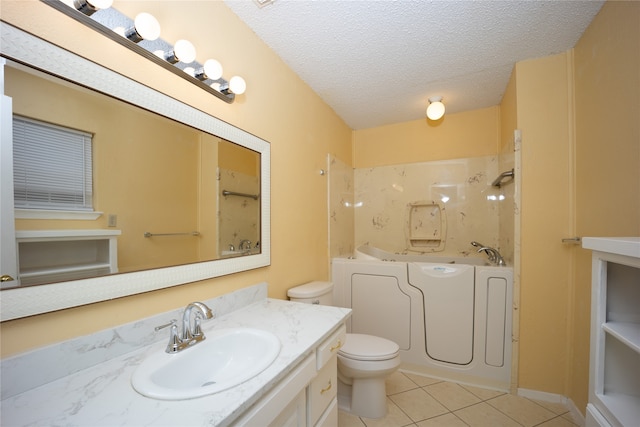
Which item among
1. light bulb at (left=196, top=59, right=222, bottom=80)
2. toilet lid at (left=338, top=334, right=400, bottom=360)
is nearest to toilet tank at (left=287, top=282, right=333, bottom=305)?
toilet lid at (left=338, top=334, right=400, bottom=360)

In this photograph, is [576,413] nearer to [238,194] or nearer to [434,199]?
[434,199]

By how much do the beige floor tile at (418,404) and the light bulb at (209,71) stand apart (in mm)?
2269

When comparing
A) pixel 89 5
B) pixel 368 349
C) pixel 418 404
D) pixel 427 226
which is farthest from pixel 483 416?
pixel 89 5

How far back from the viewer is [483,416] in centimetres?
170

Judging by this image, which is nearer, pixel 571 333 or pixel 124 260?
pixel 124 260

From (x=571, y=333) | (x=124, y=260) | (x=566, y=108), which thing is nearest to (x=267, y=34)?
(x=124, y=260)

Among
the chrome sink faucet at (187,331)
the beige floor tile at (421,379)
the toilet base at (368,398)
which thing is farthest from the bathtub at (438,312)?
the chrome sink faucet at (187,331)

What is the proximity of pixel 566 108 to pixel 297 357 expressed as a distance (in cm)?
227

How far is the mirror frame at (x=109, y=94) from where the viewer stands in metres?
0.69

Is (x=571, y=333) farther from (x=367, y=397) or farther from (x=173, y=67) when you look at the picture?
(x=173, y=67)

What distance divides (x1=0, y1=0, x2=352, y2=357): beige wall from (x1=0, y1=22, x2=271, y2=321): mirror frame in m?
0.03

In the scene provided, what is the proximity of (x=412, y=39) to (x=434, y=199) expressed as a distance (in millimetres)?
1690

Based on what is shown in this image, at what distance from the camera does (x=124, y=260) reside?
922 mm

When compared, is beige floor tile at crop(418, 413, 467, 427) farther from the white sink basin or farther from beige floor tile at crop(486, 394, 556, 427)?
the white sink basin
